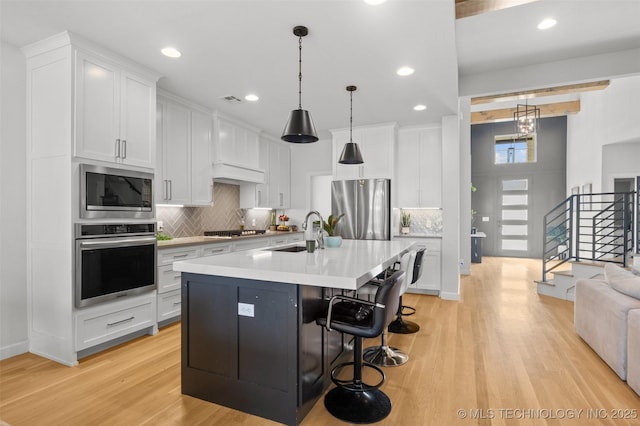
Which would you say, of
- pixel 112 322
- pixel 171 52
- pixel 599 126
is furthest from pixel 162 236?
pixel 599 126

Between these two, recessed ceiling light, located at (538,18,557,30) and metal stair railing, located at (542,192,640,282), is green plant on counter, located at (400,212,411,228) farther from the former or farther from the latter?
recessed ceiling light, located at (538,18,557,30)

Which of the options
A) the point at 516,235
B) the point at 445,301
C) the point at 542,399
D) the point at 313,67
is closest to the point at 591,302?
the point at 542,399

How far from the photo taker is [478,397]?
231 cm

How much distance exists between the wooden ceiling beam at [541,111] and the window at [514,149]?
140 centimetres

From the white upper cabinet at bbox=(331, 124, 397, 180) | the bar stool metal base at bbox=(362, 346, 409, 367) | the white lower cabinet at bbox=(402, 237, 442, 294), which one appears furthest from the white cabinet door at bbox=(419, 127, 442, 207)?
the bar stool metal base at bbox=(362, 346, 409, 367)

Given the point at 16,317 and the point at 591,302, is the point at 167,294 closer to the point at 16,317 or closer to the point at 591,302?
the point at 16,317

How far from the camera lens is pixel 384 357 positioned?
9.43 ft

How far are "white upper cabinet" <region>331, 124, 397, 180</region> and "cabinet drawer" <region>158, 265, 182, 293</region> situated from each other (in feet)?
10.1

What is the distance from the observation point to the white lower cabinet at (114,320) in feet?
9.20

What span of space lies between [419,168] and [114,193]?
14.2 ft

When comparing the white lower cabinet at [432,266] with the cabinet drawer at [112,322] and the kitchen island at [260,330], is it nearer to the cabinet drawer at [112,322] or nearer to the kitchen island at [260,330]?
the kitchen island at [260,330]

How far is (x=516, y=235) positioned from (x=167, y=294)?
9445 millimetres

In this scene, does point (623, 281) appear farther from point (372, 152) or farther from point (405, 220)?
point (372, 152)

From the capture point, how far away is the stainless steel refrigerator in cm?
538
